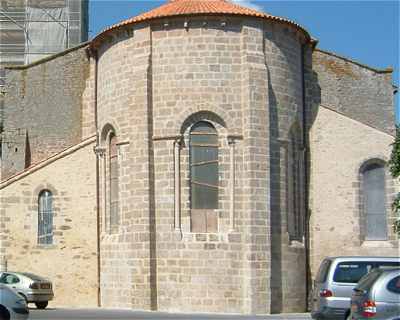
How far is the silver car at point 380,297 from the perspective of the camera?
13102mm

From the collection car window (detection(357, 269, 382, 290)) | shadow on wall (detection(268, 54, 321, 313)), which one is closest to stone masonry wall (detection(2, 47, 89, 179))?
shadow on wall (detection(268, 54, 321, 313))

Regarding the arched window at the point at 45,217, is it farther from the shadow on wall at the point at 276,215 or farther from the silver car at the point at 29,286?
the shadow on wall at the point at 276,215

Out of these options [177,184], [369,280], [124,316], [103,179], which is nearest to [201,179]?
[177,184]

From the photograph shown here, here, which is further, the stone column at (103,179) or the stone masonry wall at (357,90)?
the stone masonry wall at (357,90)

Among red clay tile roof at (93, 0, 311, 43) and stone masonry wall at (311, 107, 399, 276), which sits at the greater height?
red clay tile roof at (93, 0, 311, 43)

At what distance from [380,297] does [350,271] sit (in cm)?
385

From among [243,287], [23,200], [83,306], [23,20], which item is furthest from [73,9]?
[243,287]

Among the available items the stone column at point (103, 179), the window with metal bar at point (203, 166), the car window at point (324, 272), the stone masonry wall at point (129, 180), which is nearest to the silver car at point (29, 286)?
the stone masonry wall at point (129, 180)

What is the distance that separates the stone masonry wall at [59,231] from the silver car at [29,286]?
A: 1.37 metres

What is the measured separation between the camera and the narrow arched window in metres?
26.3

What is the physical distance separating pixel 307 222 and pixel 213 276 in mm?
4446

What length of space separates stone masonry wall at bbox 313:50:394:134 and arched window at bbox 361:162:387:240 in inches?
142

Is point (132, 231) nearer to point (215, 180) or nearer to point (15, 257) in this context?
point (215, 180)

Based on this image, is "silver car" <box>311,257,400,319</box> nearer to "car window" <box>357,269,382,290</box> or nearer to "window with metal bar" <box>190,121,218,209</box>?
"car window" <box>357,269,382,290</box>
